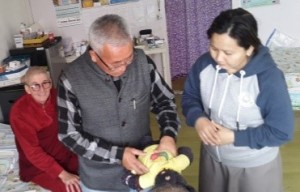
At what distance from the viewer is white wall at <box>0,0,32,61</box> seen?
3271 millimetres

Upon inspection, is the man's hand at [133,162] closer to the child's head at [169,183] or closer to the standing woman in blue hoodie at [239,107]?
the child's head at [169,183]

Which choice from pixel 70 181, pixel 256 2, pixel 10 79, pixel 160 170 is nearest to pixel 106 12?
pixel 10 79

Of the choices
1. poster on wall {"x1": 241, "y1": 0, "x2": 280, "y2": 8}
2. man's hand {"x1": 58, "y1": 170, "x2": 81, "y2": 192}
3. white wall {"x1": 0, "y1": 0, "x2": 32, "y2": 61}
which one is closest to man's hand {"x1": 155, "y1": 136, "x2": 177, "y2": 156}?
man's hand {"x1": 58, "y1": 170, "x2": 81, "y2": 192}

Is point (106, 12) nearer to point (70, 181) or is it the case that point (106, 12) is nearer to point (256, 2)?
point (256, 2)

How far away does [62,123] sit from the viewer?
1298 mm

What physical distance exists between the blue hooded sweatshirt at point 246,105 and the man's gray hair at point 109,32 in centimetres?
41

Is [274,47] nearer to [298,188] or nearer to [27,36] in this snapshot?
[298,188]

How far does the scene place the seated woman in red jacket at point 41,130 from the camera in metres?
1.80

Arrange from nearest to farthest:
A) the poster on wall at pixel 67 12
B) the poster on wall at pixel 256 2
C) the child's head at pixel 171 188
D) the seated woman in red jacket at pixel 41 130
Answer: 1. the child's head at pixel 171 188
2. the seated woman in red jacket at pixel 41 130
3. the poster on wall at pixel 256 2
4. the poster on wall at pixel 67 12

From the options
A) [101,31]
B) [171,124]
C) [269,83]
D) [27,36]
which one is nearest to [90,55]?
[101,31]

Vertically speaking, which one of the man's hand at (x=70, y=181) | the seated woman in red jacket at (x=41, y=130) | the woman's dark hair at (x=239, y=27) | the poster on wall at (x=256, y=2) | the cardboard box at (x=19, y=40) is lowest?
the man's hand at (x=70, y=181)

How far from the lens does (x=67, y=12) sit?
4012mm

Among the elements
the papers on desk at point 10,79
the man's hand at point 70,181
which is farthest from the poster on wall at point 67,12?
the man's hand at point 70,181

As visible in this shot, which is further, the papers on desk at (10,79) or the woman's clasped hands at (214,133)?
the papers on desk at (10,79)
